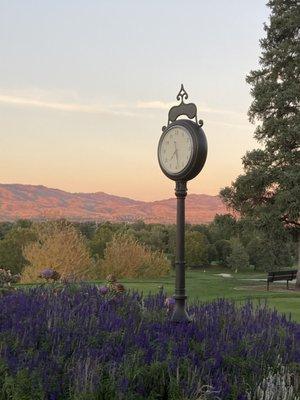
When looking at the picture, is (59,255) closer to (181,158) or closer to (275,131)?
(275,131)

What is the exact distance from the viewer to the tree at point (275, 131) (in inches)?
1025

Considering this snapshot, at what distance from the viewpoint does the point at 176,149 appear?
7352 mm

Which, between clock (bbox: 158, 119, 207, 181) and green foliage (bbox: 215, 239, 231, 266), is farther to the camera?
green foliage (bbox: 215, 239, 231, 266)

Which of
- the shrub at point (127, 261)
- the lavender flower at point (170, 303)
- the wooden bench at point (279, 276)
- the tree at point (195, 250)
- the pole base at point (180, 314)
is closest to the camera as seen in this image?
the pole base at point (180, 314)

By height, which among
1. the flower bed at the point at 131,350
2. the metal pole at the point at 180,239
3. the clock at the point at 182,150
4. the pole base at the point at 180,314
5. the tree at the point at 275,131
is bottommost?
the flower bed at the point at 131,350

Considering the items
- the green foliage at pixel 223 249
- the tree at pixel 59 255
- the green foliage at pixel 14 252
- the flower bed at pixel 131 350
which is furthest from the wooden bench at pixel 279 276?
the green foliage at pixel 223 249

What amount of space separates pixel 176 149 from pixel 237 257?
6379 centimetres

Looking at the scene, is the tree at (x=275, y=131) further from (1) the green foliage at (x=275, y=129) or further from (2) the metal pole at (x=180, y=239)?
(2) the metal pole at (x=180, y=239)

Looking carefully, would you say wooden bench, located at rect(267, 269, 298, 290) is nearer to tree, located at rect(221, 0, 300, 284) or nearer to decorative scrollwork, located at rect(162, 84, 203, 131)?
tree, located at rect(221, 0, 300, 284)

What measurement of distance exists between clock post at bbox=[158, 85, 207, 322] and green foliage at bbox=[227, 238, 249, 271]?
208ft

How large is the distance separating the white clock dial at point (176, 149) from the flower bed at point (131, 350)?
1795 mm

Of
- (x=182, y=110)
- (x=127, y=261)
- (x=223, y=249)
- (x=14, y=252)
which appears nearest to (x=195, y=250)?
(x=223, y=249)

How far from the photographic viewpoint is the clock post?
7.12 m

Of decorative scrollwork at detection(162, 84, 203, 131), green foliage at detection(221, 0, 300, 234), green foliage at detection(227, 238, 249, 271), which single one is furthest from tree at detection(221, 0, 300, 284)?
green foliage at detection(227, 238, 249, 271)
